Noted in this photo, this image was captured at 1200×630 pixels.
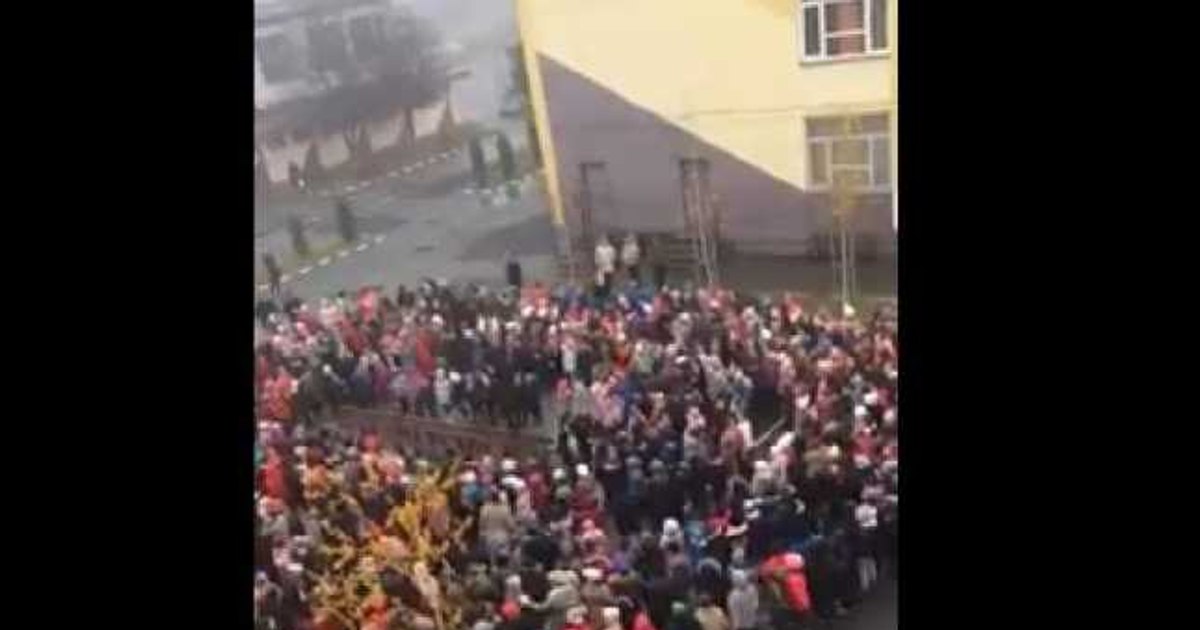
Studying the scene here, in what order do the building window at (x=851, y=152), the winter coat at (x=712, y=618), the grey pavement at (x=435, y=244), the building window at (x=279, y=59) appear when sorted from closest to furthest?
the building window at (x=851, y=152) < the winter coat at (x=712, y=618) < the grey pavement at (x=435, y=244) < the building window at (x=279, y=59)

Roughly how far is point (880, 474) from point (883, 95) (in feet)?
2.33

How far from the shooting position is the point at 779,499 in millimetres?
3266

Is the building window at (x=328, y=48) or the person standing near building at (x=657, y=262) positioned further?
the building window at (x=328, y=48)

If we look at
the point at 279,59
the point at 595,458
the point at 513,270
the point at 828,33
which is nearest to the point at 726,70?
the point at 828,33

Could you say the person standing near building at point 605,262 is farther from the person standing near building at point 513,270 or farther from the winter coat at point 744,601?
the winter coat at point 744,601

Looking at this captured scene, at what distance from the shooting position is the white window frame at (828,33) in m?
3.18

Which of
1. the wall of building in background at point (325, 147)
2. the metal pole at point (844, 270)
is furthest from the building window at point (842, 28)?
the wall of building in background at point (325, 147)

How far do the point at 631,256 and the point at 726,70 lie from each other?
0.41 m

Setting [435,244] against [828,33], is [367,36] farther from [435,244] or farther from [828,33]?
[828,33]

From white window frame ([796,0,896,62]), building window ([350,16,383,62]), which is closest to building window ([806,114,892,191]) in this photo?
white window frame ([796,0,896,62])
